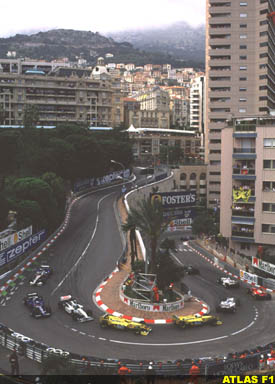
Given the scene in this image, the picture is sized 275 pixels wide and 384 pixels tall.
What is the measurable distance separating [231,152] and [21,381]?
47.1 m

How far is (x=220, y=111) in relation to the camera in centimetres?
11269

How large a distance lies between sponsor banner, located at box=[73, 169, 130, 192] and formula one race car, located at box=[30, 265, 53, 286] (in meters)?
41.6

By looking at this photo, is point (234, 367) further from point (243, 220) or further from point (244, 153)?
point (244, 153)

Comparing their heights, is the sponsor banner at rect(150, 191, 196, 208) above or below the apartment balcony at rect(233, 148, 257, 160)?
below

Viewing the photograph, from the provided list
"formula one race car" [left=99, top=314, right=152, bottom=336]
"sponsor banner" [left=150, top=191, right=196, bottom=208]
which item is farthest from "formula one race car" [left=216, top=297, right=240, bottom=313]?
"sponsor banner" [left=150, top=191, right=196, bottom=208]

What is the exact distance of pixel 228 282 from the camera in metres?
41.4

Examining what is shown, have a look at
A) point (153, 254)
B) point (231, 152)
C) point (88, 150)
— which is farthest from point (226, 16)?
point (153, 254)

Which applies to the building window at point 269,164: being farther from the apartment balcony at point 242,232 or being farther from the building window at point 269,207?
the apartment balcony at point 242,232

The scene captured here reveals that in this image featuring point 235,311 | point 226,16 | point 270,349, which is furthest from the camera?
point 226,16

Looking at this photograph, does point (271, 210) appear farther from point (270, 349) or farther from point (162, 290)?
point (270, 349)

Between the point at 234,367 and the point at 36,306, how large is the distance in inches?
600

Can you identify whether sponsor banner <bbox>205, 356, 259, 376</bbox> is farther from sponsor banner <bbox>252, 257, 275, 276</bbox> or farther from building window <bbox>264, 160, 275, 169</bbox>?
building window <bbox>264, 160, 275, 169</bbox>

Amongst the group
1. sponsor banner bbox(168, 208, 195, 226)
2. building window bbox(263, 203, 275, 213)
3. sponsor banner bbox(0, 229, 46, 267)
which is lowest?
sponsor banner bbox(168, 208, 195, 226)

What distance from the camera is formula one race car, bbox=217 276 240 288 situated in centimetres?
4116
